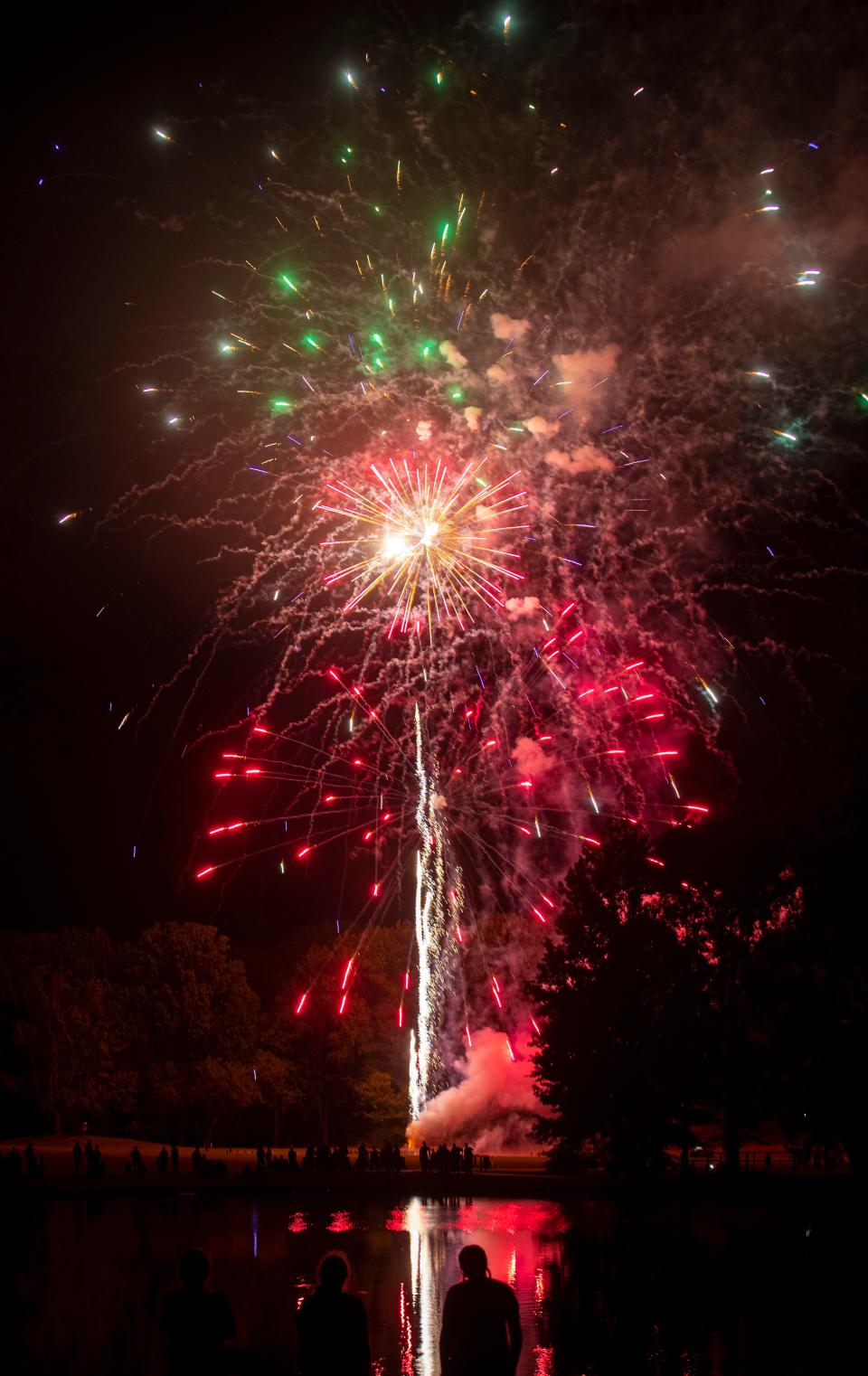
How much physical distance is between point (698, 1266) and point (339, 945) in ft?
182

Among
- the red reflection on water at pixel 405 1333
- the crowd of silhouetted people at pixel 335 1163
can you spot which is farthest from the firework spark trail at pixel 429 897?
the red reflection on water at pixel 405 1333

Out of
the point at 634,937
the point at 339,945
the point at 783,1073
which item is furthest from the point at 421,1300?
the point at 339,945

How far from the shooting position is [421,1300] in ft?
39.8

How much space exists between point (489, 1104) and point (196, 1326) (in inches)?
2045

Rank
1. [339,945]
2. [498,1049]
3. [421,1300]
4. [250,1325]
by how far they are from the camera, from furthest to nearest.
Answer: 1. [339,945]
2. [498,1049]
3. [421,1300]
4. [250,1325]

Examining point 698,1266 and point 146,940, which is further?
point 146,940

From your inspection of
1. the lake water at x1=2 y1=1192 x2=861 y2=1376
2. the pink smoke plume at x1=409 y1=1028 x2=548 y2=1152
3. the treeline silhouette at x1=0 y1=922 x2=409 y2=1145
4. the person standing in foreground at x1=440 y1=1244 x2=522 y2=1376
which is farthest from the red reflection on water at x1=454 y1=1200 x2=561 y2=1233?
the treeline silhouette at x1=0 y1=922 x2=409 y2=1145

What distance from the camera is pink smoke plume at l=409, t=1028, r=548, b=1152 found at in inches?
2121

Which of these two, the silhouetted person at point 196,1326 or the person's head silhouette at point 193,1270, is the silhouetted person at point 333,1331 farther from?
the person's head silhouette at point 193,1270

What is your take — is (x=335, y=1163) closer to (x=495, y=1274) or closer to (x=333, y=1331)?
(x=495, y=1274)

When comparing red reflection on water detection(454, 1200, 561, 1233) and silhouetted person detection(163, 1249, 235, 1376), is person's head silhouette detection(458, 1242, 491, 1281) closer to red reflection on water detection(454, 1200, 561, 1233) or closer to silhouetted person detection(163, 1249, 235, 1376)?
silhouetted person detection(163, 1249, 235, 1376)

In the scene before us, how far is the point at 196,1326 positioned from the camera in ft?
19.0

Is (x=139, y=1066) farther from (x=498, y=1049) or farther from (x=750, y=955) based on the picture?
(x=750, y=955)

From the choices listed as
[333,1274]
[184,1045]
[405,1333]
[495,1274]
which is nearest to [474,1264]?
[333,1274]
